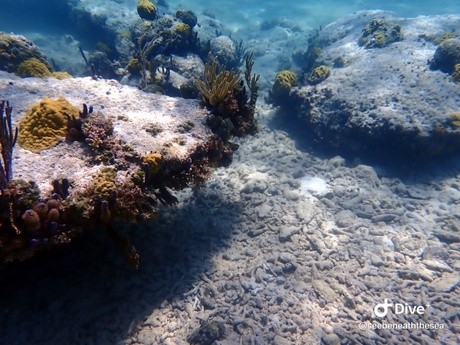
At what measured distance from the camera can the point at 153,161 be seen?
3.67 m

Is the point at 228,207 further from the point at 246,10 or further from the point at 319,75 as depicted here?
the point at 246,10

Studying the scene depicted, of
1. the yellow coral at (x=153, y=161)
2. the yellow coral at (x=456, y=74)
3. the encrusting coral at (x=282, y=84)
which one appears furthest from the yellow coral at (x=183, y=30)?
the yellow coral at (x=456, y=74)

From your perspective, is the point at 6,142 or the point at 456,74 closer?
the point at 6,142

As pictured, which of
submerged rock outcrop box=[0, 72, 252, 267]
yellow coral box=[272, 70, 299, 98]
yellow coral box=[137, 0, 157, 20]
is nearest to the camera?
submerged rock outcrop box=[0, 72, 252, 267]

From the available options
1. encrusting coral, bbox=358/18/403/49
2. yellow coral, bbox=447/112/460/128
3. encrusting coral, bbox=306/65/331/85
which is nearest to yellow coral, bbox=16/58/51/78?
encrusting coral, bbox=306/65/331/85

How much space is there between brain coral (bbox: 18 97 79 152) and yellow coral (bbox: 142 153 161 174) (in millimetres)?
1301

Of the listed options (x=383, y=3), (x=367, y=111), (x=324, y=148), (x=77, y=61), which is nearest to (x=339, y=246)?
(x=324, y=148)

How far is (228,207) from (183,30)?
7352 mm

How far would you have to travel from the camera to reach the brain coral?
12.1 ft

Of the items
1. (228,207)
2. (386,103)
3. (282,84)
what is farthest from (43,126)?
(386,103)

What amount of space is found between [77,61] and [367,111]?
13254 millimetres

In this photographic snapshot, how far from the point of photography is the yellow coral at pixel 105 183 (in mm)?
3152

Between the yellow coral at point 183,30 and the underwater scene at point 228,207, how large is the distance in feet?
6.50

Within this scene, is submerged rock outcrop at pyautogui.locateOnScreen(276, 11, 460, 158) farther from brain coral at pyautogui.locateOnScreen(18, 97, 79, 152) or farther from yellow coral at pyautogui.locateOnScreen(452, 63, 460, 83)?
brain coral at pyautogui.locateOnScreen(18, 97, 79, 152)
